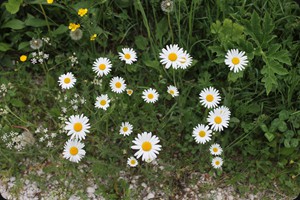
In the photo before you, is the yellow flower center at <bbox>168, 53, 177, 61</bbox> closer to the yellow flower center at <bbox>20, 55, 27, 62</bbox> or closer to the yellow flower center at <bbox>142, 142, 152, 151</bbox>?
the yellow flower center at <bbox>142, 142, 152, 151</bbox>

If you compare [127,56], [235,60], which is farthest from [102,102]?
[235,60]

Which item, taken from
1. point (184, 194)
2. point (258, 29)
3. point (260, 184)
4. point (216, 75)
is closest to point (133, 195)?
point (184, 194)

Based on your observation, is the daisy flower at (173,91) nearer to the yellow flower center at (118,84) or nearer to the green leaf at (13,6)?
the yellow flower center at (118,84)

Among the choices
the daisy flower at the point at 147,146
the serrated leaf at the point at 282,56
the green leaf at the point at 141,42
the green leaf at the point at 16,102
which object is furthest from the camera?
the green leaf at the point at 141,42

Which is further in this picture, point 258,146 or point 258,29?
point 258,146

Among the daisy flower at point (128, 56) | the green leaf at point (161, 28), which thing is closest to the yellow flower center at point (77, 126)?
the daisy flower at point (128, 56)

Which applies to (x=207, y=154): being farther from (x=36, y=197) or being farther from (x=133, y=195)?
(x=36, y=197)

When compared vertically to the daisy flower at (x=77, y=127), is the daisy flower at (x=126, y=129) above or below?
above
